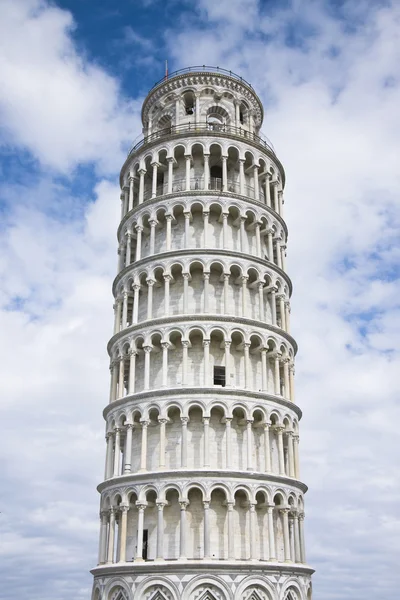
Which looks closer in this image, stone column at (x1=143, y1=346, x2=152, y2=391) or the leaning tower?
the leaning tower

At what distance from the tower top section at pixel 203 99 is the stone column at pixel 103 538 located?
2601 cm

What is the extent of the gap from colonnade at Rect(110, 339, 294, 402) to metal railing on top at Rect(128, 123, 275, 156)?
1461 centimetres

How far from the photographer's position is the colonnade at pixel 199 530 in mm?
34156

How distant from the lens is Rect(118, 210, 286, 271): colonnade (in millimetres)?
41406

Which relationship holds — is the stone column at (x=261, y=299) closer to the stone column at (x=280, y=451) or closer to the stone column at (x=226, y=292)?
the stone column at (x=226, y=292)

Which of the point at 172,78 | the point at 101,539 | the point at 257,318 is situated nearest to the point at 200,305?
the point at 257,318

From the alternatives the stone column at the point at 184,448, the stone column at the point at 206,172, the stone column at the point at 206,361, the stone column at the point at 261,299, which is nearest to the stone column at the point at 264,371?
the stone column at the point at 261,299

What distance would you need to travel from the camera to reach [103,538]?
37625 mm

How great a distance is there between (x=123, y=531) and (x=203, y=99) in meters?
28.9

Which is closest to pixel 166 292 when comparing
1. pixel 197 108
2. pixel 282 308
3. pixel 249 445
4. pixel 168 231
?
pixel 168 231

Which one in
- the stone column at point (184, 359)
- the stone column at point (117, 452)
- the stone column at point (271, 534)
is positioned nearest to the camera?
the stone column at point (271, 534)

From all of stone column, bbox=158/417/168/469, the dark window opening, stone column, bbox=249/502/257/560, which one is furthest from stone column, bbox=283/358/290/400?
stone column, bbox=158/417/168/469

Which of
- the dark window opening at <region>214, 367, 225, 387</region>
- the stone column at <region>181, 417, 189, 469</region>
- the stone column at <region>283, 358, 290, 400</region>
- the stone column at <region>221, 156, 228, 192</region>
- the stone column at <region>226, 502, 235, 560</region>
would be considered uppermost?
the stone column at <region>221, 156, 228, 192</region>

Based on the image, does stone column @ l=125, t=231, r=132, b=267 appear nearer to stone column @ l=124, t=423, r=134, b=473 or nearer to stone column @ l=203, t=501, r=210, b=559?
stone column @ l=124, t=423, r=134, b=473
